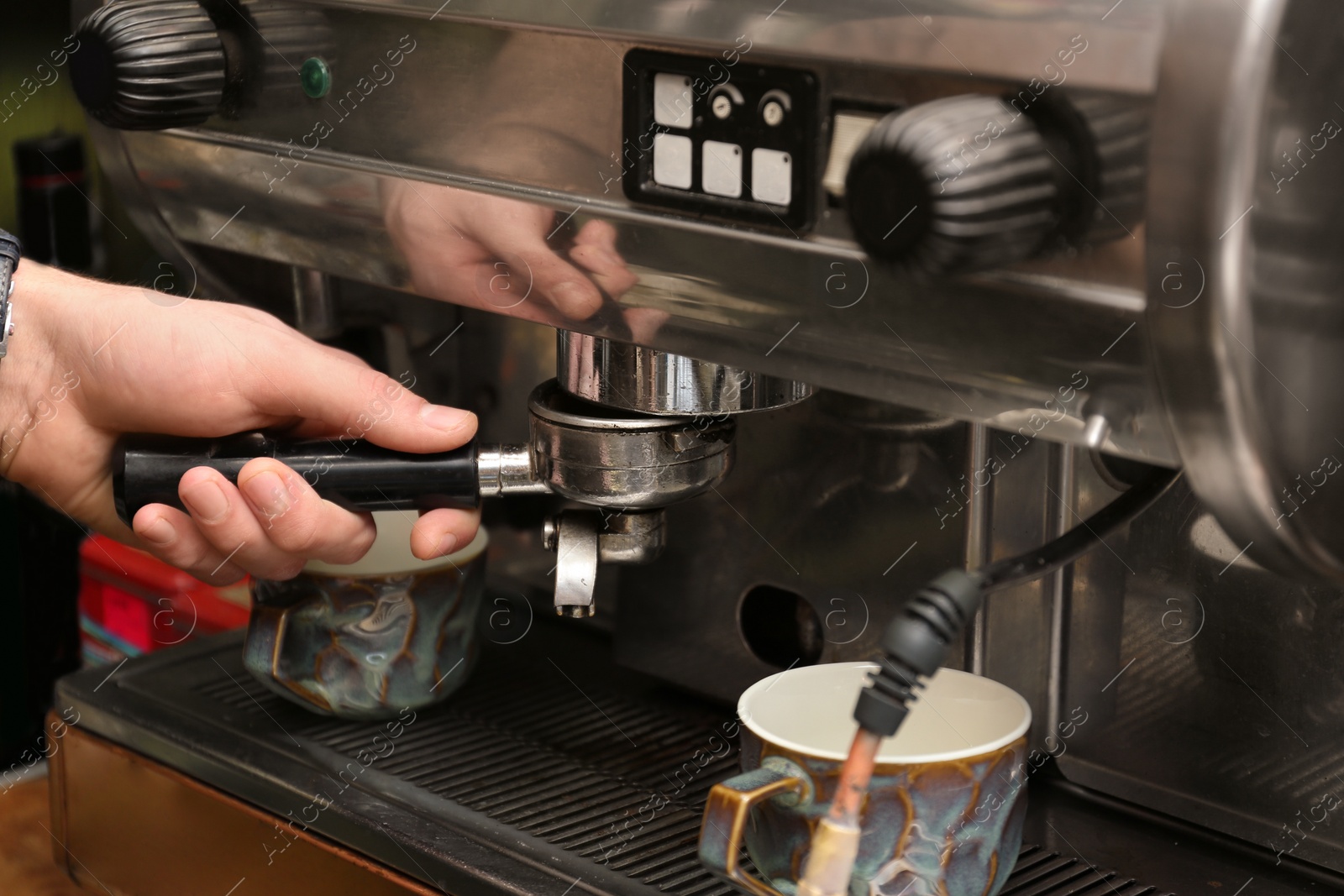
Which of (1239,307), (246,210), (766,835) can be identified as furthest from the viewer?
(246,210)

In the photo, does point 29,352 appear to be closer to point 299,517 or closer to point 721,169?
point 299,517

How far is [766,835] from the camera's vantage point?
0.44 m

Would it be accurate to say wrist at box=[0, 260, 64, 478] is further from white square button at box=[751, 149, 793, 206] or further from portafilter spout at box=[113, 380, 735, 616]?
white square button at box=[751, 149, 793, 206]

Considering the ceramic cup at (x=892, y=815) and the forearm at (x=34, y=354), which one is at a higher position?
the forearm at (x=34, y=354)

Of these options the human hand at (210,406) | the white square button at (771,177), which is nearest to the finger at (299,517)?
the human hand at (210,406)

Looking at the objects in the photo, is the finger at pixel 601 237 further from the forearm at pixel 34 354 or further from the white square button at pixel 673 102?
the forearm at pixel 34 354

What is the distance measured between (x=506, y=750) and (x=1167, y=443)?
1.10 feet

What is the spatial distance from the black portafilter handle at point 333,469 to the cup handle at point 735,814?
16 centimetres

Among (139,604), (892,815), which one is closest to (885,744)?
(892,815)

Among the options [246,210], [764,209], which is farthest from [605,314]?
[246,210]

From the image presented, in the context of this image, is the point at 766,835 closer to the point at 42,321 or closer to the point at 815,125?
the point at 815,125

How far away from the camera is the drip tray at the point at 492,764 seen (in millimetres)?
501

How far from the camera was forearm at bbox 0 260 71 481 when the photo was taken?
60 centimetres

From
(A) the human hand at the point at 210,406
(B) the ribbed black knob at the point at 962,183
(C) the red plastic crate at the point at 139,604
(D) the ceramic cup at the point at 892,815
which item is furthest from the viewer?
(C) the red plastic crate at the point at 139,604
